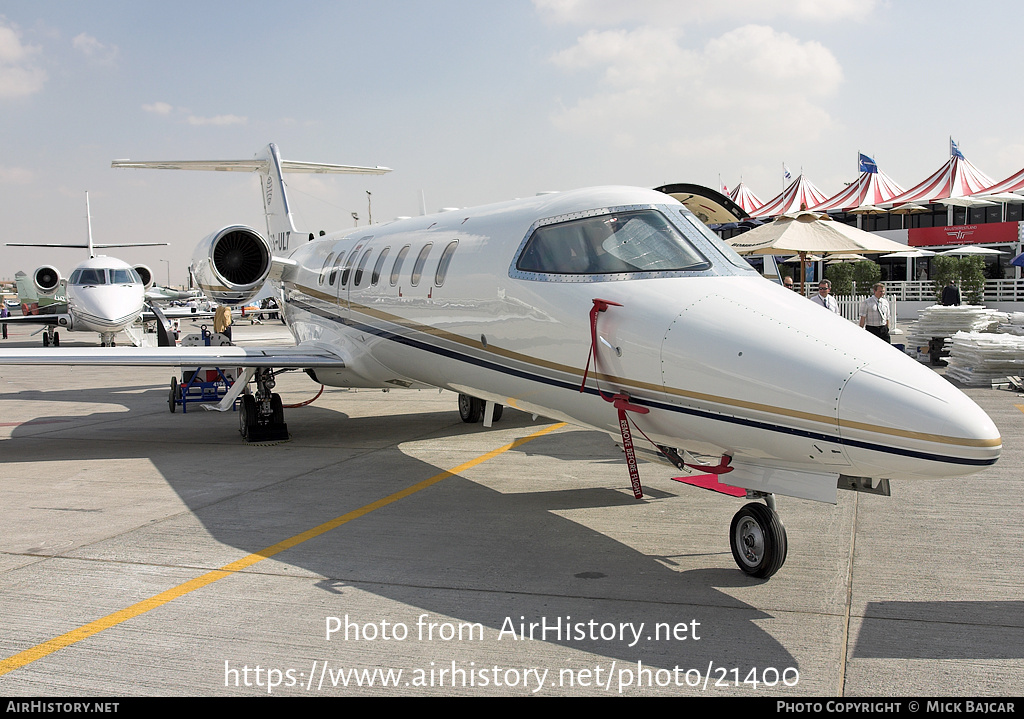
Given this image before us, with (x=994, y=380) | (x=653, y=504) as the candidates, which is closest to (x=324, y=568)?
(x=653, y=504)

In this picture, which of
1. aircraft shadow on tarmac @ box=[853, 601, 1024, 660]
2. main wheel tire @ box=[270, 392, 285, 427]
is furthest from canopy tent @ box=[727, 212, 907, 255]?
aircraft shadow on tarmac @ box=[853, 601, 1024, 660]

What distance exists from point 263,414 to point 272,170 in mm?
7142

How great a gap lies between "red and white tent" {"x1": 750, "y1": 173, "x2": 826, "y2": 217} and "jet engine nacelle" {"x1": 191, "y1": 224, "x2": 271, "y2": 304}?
41.4 meters

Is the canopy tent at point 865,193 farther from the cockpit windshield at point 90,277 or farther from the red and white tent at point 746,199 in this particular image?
the cockpit windshield at point 90,277

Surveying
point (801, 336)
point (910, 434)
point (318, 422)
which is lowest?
point (318, 422)

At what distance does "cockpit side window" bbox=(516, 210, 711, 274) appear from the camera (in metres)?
5.75

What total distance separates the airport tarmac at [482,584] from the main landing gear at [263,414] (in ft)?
5.21

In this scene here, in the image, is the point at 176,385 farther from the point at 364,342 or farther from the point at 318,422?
the point at 364,342

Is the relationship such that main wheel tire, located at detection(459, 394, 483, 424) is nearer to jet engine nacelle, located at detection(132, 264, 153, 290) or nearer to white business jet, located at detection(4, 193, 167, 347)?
white business jet, located at detection(4, 193, 167, 347)

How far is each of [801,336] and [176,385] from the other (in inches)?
471

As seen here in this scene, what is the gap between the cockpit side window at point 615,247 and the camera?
5.75 meters

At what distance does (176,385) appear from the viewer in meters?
14.3

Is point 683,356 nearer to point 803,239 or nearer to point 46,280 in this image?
point 803,239

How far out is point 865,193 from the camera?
47.5 metres
